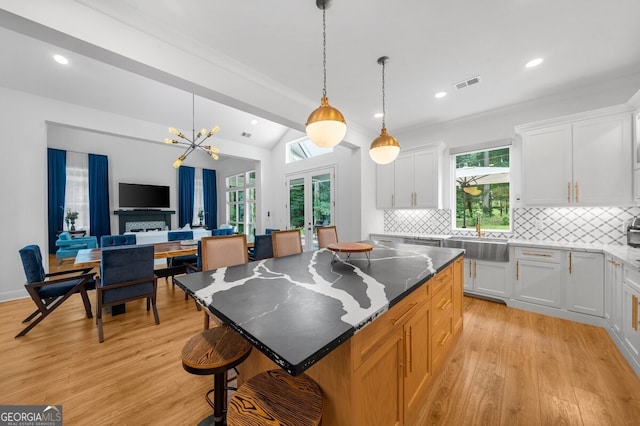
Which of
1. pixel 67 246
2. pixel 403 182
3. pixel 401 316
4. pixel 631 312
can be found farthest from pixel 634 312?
pixel 67 246

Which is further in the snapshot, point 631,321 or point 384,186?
point 384,186

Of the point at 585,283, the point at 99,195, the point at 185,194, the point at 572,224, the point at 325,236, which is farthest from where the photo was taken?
the point at 185,194

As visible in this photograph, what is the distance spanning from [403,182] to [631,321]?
Result: 2.92m

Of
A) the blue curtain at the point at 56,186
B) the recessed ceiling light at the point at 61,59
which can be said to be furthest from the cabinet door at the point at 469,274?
the blue curtain at the point at 56,186

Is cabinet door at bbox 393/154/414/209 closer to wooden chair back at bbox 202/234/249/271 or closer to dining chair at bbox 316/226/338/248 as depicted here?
dining chair at bbox 316/226/338/248

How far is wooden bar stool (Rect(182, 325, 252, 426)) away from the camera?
1175 millimetres

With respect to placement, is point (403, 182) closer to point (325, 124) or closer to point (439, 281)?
point (439, 281)

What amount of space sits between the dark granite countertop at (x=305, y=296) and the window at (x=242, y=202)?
6262mm

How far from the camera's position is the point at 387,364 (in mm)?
1150

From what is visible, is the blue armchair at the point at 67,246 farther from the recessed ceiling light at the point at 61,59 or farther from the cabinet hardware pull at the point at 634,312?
the cabinet hardware pull at the point at 634,312

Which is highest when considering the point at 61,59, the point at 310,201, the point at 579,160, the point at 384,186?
the point at 61,59

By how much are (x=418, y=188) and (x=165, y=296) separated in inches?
175

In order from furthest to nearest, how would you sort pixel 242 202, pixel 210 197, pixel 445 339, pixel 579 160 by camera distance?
pixel 210 197
pixel 242 202
pixel 579 160
pixel 445 339

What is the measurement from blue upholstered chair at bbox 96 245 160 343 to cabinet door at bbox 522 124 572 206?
15.6ft
